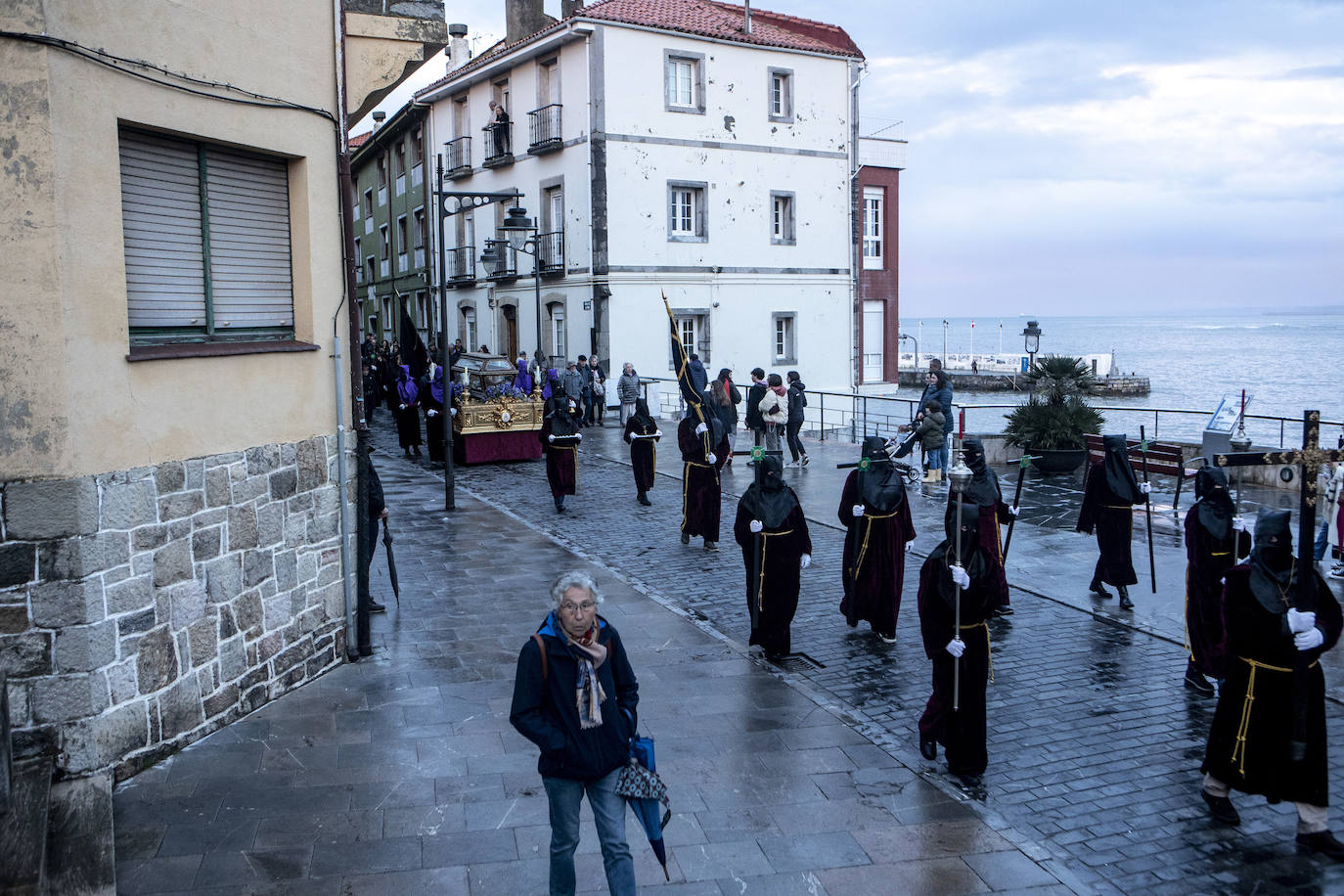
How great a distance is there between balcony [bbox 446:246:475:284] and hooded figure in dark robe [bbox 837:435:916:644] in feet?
90.5

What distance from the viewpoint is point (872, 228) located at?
37375mm

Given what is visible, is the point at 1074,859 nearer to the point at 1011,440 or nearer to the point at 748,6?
the point at 1011,440

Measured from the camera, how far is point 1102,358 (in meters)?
84.1

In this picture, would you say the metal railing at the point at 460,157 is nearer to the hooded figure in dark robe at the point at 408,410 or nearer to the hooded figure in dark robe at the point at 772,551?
the hooded figure in dark robe at the point at 408,410

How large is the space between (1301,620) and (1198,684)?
2.71 meters

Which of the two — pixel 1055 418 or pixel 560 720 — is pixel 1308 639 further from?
pixel 1055 418

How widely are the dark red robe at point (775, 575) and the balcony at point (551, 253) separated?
73.2 feet

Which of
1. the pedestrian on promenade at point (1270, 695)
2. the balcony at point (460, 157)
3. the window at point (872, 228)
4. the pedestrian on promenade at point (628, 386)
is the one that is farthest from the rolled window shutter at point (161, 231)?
the window at point (872, 228)

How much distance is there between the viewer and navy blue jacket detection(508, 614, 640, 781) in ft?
15.6

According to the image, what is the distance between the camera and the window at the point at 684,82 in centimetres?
2972

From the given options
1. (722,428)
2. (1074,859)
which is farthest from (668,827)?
(722,428)

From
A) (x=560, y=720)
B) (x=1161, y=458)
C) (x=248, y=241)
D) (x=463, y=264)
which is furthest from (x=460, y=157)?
(x=560, y=720)

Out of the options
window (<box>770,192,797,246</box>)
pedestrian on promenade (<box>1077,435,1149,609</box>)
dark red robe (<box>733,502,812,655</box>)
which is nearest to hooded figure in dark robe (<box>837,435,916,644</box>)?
dark red robe (<box>733,502,812,655</box>)

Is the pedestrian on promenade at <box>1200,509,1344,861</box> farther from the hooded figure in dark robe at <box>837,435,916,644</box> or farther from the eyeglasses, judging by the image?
the eyeglasses
